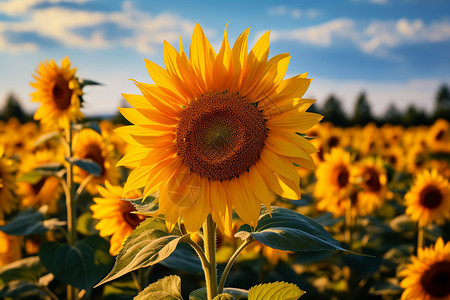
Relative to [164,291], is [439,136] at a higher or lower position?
higher

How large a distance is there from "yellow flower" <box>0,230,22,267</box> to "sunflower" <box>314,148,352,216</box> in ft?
12.4

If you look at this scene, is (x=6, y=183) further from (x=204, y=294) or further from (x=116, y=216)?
(x=204, y=294)

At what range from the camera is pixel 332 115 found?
1220 inches

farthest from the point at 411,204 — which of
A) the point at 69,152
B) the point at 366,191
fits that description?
the point at 69,152

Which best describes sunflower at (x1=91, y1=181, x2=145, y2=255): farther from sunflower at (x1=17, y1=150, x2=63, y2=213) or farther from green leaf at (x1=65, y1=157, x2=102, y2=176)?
sunflower at (x1=17, y1=150, x2=63, y2=213)

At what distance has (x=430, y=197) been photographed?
502cm

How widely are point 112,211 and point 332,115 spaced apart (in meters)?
29.9

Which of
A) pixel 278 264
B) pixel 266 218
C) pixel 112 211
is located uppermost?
pixel 266 218

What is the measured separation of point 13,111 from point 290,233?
3176cm

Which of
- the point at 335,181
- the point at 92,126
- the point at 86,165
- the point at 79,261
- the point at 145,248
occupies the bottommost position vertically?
the point at 79,261

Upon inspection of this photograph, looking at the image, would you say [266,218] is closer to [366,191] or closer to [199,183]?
[199,183]

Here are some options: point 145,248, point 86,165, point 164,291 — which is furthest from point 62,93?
point 145,248

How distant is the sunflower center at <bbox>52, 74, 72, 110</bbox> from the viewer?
12.7ft

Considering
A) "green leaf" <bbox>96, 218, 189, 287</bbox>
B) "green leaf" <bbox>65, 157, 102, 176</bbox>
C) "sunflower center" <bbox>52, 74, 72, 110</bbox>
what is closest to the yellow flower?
"sunflower center" <bbox>52, 74, 72, 110</bbox>
